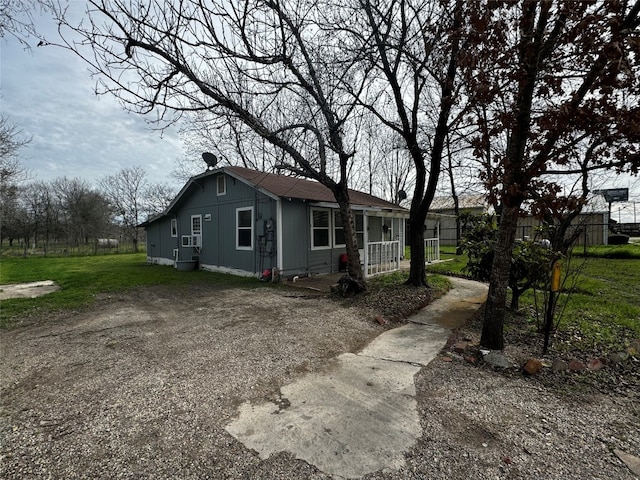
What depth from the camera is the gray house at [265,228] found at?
9.36m

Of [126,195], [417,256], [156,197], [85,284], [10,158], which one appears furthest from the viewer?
[156,197]

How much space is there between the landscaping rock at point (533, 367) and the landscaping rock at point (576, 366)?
33 centimetres

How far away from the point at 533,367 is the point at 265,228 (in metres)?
7.61

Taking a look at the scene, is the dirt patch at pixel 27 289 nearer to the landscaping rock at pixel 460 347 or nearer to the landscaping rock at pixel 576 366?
the landscaping rock at pixel 460 347

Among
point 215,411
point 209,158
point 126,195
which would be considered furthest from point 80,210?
point 215,411

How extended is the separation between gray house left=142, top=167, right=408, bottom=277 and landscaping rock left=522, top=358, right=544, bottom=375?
5366mm

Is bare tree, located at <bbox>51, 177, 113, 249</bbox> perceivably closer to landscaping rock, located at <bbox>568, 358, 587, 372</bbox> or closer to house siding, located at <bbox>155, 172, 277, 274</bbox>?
house siding, located at <bbox>155, 172, 277, 274</bbox>

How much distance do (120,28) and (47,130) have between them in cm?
712

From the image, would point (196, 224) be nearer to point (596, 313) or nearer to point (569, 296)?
point (569, 296)

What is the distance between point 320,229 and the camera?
34.4ft

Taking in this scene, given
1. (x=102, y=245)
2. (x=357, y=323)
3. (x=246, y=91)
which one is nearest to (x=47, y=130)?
(x=246, y=91)

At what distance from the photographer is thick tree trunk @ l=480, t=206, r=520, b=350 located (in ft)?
12.1

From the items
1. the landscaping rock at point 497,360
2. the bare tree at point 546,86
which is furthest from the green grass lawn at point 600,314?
the bare tree at point 546,86

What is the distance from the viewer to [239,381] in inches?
122
